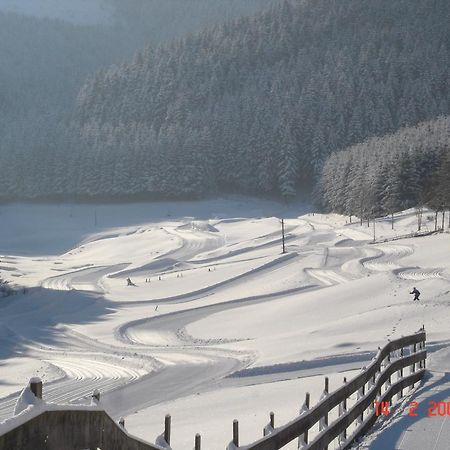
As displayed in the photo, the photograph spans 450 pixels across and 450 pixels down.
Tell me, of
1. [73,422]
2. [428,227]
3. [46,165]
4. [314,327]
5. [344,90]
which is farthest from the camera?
[344,90]

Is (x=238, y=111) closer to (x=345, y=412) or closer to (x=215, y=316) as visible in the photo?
(x=215, y=316)

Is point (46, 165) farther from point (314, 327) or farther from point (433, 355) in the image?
point (433, 355)

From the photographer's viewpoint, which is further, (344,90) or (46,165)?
(344,90)

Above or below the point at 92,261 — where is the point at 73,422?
above

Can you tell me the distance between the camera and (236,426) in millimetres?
5855

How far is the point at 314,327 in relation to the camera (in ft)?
122

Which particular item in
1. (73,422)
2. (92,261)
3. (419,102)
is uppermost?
(419,102)

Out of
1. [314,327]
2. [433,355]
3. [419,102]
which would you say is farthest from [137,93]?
[433,355]

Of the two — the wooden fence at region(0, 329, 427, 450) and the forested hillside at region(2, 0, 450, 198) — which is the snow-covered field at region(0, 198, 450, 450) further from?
the forested hillside at region(2, 0, 450, 198)

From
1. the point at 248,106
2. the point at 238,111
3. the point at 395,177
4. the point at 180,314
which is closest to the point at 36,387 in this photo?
the point at 180,314

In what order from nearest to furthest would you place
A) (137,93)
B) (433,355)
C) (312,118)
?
(433,355) < (312,118) < (137,93)

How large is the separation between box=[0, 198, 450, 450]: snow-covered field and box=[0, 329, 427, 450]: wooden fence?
97 cm

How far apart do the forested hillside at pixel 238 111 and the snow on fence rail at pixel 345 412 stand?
121m

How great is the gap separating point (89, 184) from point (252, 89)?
55.6 m
